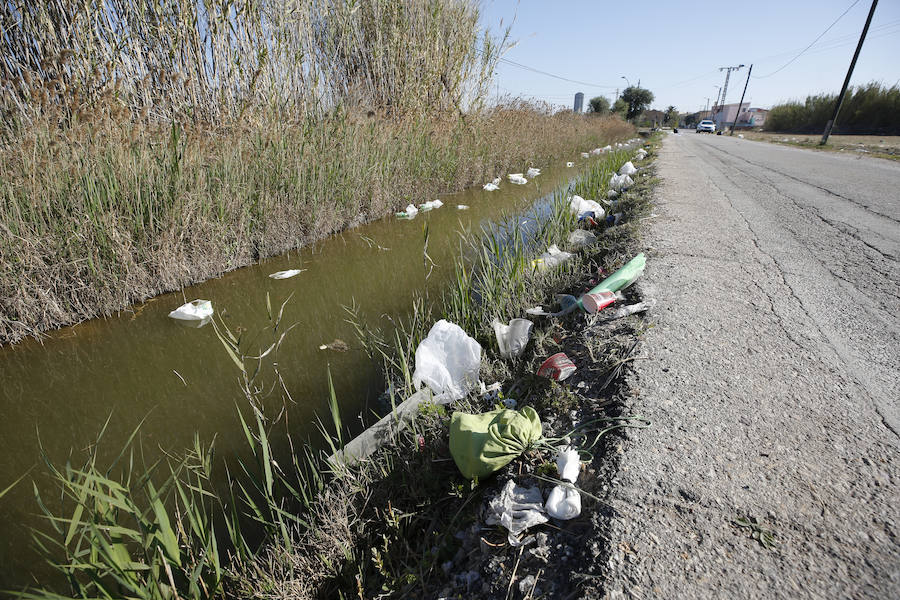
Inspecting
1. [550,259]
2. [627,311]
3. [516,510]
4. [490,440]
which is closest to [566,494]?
[516,510]

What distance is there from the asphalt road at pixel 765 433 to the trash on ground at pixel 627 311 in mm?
73

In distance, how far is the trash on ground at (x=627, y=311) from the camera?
182 cm

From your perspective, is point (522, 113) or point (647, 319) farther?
point (522, 113)

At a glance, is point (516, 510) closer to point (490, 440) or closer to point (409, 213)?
point (490, 440)

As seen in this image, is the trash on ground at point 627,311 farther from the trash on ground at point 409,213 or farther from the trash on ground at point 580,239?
the trash on ground at point 409,213

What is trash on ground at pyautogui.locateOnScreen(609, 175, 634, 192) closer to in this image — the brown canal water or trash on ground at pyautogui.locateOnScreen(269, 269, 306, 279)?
the brown canal water

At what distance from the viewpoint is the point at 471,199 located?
239 inches

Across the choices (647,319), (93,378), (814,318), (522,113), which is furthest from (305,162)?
(522,113)

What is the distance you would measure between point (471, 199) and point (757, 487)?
5.49 metres

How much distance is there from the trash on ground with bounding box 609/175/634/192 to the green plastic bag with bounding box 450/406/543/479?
4578 mm

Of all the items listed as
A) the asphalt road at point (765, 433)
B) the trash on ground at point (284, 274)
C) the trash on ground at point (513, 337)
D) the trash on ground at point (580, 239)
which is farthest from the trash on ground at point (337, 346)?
the trash on ground at point (580, 239)

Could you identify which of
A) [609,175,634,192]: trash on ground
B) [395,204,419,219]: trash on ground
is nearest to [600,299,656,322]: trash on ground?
[395,204,419,219]: trash on ground

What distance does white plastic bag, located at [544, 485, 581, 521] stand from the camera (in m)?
0.96

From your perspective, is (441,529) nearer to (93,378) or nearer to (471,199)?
(93,378)
